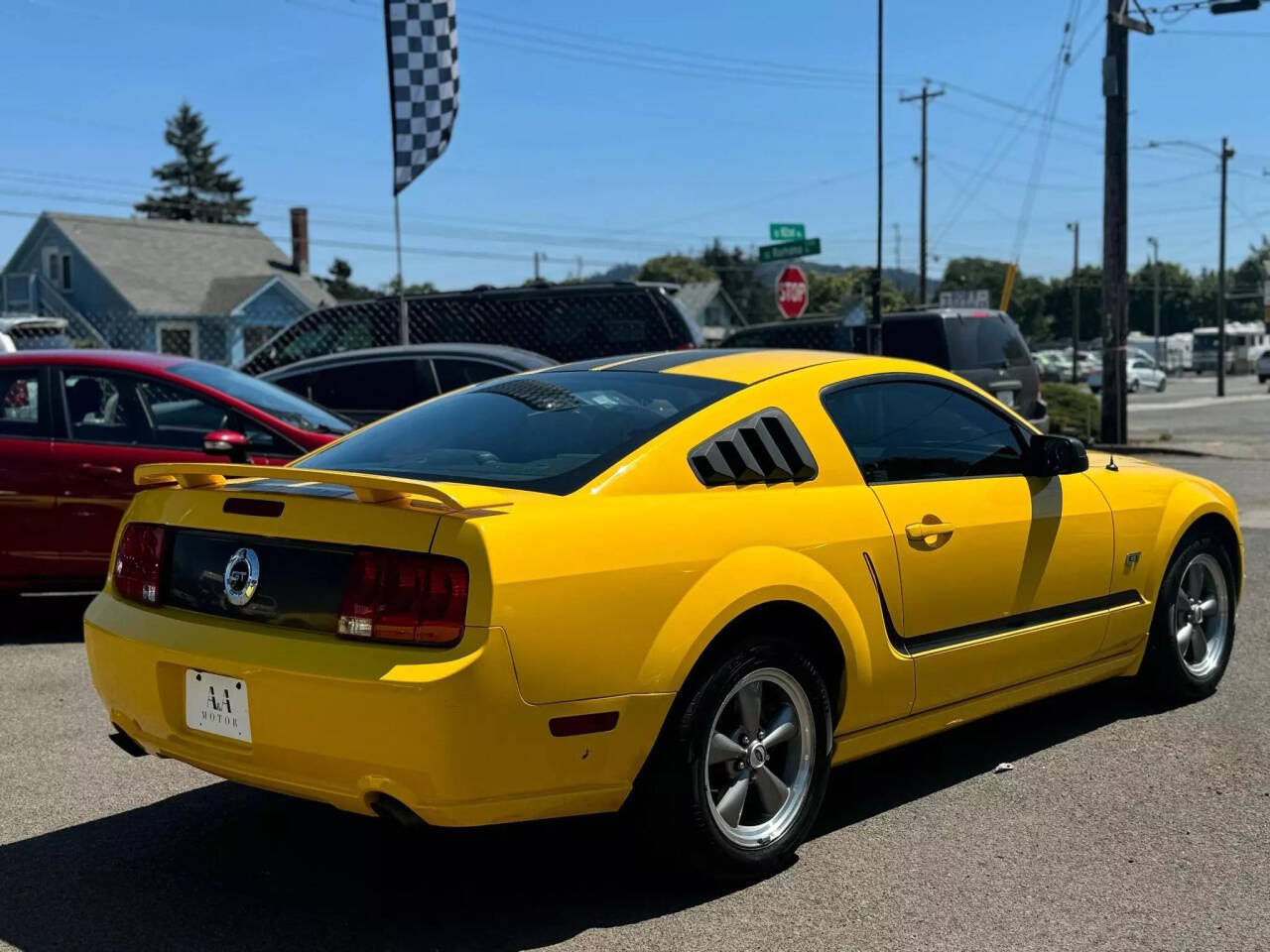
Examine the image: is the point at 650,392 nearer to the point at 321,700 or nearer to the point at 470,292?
the point at 321,700

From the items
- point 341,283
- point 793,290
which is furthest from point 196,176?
point 793,290

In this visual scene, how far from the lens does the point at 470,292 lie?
1550 centimetres

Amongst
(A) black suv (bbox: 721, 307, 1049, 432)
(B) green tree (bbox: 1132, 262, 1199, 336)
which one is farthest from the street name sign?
(B) green tree (bbox: 1132, 262, 1199, 336)

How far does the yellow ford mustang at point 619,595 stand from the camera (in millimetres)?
3236

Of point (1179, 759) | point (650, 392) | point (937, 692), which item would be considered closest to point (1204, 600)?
point (1179, 759)

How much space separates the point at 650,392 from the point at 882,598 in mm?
962

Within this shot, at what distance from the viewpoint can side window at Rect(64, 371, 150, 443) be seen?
7297mm

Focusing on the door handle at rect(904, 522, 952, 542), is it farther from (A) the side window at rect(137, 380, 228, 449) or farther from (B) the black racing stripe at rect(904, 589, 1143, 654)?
(A) the side window at rect(137, 380, 228, 449)

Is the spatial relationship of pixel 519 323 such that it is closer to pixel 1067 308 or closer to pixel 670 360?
pixel 670 360

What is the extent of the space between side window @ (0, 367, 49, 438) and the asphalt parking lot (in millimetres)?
2487

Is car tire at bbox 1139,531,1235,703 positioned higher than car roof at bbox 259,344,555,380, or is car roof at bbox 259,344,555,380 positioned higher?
car roof at bbox 259,344,555,380

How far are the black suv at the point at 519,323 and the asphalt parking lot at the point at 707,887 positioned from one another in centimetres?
915

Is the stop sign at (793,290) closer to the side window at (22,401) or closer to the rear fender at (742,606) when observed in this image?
the side window at (22,401)

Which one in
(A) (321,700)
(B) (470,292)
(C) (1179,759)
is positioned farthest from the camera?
(B) (470,292)
